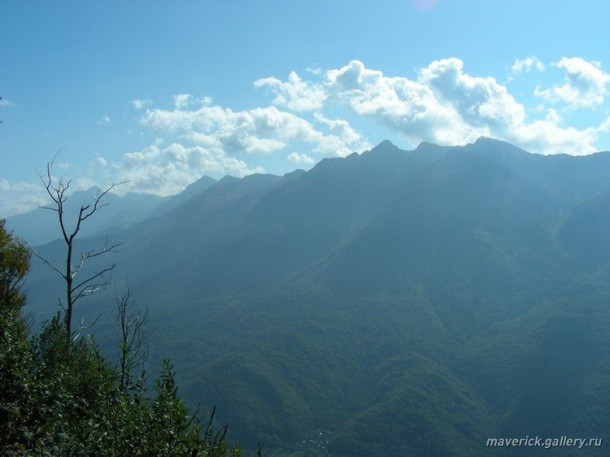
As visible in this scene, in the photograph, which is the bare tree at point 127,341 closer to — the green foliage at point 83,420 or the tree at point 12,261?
the green foliage at point 83,420

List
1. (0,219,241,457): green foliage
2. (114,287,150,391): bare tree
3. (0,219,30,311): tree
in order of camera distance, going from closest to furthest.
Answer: (0,219,241,457): green foliage, (114,287,150,391): bare tree, (0,219,30,311): tree

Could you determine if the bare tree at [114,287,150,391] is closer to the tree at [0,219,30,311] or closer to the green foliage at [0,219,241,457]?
the green foliage at [0,219,241,457]

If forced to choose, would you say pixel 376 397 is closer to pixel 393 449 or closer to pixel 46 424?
pixel 393 449

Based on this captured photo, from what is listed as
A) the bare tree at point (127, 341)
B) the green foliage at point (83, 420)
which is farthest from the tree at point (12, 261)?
the green foliage at point (83, 420)

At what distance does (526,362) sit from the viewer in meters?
173

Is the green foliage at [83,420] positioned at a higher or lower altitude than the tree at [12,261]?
lower

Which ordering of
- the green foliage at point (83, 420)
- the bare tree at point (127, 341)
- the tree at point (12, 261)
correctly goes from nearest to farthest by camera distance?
the green foliage at point (83, 420) → the bare tree at point (127, 341) → the tree at point (12, 261)

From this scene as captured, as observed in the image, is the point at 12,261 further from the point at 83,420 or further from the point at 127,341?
the point at 83,420

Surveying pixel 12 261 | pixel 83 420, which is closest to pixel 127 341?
pixel 12 261

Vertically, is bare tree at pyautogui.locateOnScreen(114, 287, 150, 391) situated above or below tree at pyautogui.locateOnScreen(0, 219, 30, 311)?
below

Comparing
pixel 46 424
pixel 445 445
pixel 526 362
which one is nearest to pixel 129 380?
pixel 46 424

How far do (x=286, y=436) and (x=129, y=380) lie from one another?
154444 millimetres

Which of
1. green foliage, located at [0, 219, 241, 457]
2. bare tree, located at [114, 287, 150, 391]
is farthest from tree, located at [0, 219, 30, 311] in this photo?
green foliage, located at [0, 219, 241, 457]

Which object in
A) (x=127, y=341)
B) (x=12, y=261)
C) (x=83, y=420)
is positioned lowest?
(x=127, y=341)
